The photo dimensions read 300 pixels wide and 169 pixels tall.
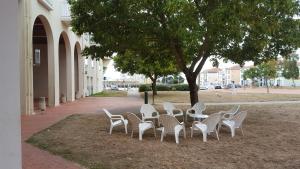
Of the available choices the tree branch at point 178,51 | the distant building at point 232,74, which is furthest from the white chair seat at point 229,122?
the distant building at point 232,74

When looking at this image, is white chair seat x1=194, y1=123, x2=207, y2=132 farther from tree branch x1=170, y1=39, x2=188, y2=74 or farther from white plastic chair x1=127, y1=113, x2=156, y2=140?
tree branch x1=170, y1=39, x2=188, y2=74

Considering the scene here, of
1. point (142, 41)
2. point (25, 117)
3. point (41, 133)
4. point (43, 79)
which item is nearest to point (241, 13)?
point (142, 41)

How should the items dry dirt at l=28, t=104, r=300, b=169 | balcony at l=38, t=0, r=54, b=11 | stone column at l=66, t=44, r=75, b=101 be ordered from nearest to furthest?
dry dirt at l=28, t=104, r=300, b=169 → balcony at l=38, t=0, r=54, b=11 → stone column at l=66, t=44, r=75, b=101

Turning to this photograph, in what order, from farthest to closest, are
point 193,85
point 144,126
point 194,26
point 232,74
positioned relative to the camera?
point 232,74 < point 193,85 < point 194,26 < point 144,126

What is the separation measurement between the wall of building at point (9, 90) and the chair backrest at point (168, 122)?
5.99m

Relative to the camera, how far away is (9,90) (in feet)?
15.7

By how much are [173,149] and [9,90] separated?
18.1ft

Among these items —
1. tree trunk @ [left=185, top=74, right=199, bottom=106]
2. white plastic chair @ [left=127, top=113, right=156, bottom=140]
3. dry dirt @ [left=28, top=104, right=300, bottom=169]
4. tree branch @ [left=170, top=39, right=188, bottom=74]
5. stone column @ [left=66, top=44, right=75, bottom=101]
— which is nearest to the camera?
dry dirt @ [left=28, top=104, right=300, bottom=169]

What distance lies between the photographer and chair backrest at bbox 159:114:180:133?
10508 millimetres

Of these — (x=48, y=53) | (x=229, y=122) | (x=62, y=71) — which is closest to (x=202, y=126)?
(x=229, y=122)

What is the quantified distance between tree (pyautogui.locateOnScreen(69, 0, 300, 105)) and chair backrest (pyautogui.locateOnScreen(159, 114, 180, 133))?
115 inches

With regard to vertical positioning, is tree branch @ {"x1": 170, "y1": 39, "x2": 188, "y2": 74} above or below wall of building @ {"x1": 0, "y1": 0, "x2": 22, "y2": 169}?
above

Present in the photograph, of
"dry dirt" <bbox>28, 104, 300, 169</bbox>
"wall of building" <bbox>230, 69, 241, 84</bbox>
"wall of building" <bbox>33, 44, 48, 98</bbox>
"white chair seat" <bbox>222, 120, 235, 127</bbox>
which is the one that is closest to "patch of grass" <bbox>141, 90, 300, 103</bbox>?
"wall of building" <bbox>33, 44, 48, 98</bbox>

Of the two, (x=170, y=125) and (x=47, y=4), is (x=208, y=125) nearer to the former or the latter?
(x=170, y=125)
